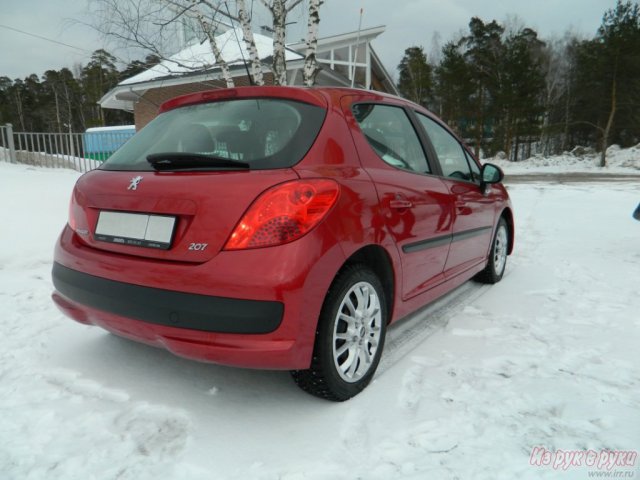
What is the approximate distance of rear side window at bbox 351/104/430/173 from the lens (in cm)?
244

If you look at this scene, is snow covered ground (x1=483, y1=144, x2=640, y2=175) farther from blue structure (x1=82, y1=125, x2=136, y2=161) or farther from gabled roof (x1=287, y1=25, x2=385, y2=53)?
blue structure (x1=82, y1=125, x2=136, y2=161)

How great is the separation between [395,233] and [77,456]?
1.69 metres

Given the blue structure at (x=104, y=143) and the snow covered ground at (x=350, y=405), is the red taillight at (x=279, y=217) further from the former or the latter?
the blue structure at (x=104, y=143)

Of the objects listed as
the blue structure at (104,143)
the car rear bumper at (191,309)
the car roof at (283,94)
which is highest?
the blue structure at (104,143)

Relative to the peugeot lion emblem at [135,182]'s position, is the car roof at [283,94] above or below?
above

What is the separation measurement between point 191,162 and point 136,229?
0.38m

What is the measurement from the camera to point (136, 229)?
1.96 m

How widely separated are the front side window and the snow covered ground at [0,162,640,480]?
1.05m

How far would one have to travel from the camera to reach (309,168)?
6.36ft

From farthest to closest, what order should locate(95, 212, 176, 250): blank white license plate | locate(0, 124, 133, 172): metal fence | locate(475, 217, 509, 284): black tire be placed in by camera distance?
locate(0, 124, 133, 172): metal fence, locate(475, 217, 509, 284): black tire, locate(95, 212, 176, 250): blank white license plate

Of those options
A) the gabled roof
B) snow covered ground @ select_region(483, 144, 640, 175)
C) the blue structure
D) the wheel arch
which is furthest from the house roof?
snow covered ground @ select_region(483, 144, 640, 175)

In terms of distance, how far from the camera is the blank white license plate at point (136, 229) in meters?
1.88

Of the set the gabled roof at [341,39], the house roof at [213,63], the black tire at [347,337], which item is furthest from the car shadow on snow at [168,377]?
the gabled roof at [341,39]

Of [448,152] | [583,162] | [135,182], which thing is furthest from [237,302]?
[583,162]
